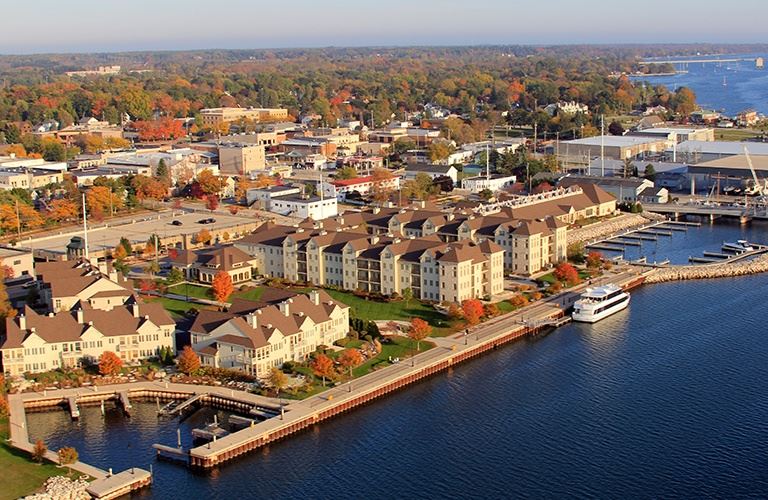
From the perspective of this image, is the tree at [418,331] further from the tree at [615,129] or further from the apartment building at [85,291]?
the tree at [615,129]

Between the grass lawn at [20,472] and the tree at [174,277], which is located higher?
the tree at [174,277]

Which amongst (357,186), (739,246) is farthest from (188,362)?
(357,186)

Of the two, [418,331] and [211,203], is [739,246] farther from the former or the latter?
[211,203]

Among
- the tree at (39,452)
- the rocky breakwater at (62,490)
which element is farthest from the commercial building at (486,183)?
the rocky breakwater at (62,490)

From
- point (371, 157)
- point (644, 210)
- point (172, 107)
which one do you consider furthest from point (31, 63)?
point (644, 210)

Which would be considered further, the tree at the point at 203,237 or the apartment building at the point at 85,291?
the tree at the point at 203,237

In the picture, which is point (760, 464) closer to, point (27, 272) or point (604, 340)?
point (604, 340)
